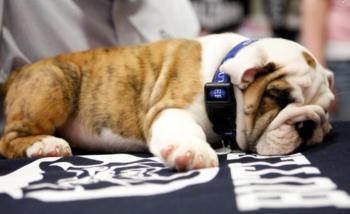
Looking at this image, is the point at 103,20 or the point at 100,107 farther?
the point at 103,20

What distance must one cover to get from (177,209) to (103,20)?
67.7 inches

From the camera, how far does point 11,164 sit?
4.71 feet

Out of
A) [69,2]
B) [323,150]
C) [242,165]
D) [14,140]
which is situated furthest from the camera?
[69,2]

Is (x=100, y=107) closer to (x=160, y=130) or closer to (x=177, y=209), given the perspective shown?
(x=160, y=130)

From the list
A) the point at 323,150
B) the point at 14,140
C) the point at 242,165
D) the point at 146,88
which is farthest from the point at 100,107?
the point at 323,150

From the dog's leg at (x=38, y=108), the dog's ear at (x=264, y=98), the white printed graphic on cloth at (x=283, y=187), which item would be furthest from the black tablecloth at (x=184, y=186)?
the dog's leg at (x=38, y=108)

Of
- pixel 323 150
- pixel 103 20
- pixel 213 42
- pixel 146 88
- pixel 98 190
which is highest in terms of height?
pixel 103 20

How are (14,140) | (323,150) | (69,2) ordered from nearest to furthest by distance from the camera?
1. (323,150)
2. (14,140)
3. (69,2)

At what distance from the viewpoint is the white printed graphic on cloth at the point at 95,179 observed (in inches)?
40.9

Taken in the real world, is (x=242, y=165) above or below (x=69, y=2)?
below

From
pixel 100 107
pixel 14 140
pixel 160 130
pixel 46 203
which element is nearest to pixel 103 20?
pixel 100 107

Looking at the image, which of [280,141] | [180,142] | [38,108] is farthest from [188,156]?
[38,108]

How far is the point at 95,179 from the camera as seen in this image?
1182 millimetres

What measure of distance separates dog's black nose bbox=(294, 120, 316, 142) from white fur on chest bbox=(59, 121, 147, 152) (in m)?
0.59
